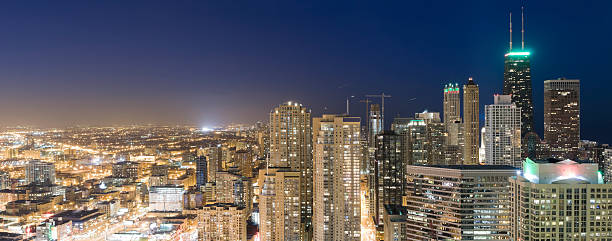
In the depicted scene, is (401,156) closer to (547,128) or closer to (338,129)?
(338,129)

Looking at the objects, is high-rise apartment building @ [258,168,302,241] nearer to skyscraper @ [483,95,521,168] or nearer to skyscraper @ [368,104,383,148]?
skyscraper @ [368,104,383,148]

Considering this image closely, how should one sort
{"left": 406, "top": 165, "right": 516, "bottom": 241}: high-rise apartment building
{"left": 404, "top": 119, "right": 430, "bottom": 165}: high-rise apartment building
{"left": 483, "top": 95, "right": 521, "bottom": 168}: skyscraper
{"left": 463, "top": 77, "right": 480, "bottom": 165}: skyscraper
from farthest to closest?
{"left": 463, "top": 77, "right": 480, "bottom": 165}: skyscraper < {"left": 483, "top": 95, "right": 521, "bottom": 168}: skyscraper < {"left": 404, "top": 119, "right": 430, "bottom": 165}: high-rise apartment building < {"left": 406, "top": 165, "right": 516, "bottom": 241}: high-rise apartment building

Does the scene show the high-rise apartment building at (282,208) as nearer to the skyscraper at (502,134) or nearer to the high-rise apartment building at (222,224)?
the high-rise apartment building at (222,224)

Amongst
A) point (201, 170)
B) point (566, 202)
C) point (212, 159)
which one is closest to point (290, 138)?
point (212, 159)

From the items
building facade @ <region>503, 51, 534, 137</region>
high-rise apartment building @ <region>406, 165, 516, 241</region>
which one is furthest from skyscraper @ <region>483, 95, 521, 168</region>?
high-rise apartment building @ <region>406, 165, 516, 241</region>

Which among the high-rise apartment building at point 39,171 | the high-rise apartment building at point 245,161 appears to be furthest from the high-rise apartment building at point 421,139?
the high-rise apartment building at point 39,171

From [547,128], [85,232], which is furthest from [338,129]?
[547,128]
